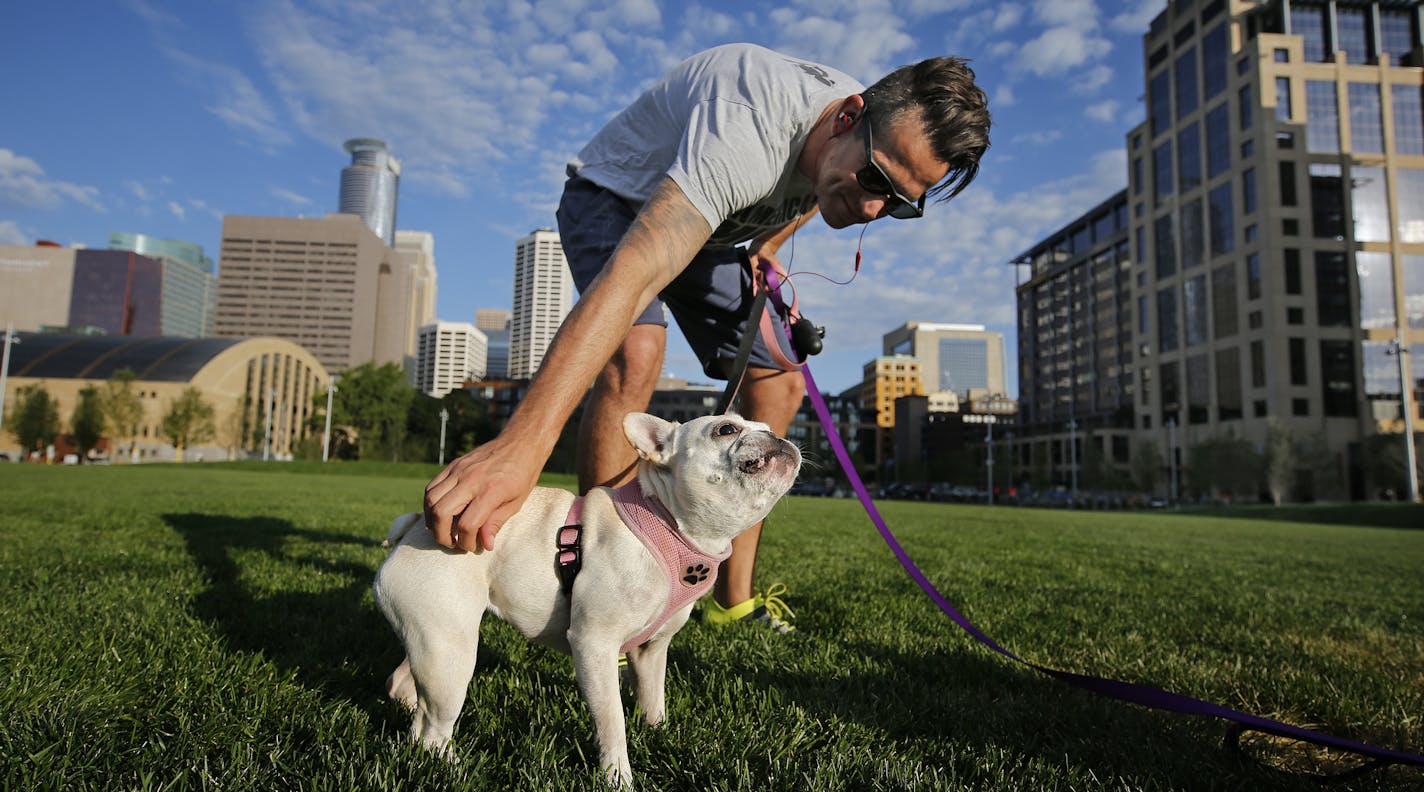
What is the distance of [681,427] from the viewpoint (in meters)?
2.02

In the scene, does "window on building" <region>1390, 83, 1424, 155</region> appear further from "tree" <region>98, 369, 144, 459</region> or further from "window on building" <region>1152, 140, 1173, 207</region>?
"tree" <region>98, 369, 144, 459</region>

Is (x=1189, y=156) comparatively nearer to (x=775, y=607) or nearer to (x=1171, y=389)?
(x=1171, y=389)

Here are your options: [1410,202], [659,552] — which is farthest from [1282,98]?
[659,552]

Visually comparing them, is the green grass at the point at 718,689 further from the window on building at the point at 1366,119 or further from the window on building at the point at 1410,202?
the window on building at the point at 1366,119

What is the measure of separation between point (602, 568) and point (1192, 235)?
97.8 meters

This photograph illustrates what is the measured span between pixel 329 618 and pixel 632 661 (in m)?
2.00

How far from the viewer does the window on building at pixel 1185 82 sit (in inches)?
3223

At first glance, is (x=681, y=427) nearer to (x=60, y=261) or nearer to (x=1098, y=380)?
(x=1098, y=380)

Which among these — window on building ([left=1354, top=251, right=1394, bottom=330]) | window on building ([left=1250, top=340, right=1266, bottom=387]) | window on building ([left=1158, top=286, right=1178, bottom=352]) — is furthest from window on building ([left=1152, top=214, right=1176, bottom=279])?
window on building ([left=1354, top=251, right=1394, bottom=330])

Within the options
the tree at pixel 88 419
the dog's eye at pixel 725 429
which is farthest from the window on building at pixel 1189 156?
the tree at pixel 88 419

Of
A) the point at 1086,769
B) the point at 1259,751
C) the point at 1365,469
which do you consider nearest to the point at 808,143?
the point at 1086,769

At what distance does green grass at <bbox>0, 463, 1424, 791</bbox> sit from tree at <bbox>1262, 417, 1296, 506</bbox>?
211ft

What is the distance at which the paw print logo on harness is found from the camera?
193 cm

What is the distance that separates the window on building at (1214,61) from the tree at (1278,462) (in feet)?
142
